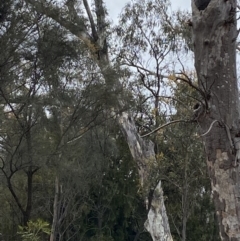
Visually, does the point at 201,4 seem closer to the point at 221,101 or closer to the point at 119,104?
the point at 221,101

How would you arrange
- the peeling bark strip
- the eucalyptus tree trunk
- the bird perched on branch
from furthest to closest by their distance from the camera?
the eucalyptus tree trunk < the bird perched on branch < the peeling bark strip

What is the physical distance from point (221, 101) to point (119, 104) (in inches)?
291

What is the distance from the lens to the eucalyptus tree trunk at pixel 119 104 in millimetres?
10969

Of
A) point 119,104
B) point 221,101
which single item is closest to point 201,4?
point 221,101

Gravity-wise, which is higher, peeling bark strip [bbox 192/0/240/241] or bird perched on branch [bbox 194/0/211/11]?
bird perched on branch [bbox 194/0/211/11]

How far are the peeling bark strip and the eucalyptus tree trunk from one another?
6.57 metres

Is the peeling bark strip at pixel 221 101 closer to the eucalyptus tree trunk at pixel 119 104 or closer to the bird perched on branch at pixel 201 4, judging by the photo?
the bird perched on branch at pixel 201 4

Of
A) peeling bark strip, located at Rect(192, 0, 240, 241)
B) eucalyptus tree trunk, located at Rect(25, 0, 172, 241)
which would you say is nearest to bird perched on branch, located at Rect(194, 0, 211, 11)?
peeling bark strip, located at Rect(192, 0, 240, 241)

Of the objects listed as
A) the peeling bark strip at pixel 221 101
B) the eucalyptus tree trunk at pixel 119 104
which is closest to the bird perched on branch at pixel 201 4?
the peeling bark strip at pixel 221 101

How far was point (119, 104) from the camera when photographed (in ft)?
37.5

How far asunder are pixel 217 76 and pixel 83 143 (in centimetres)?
923

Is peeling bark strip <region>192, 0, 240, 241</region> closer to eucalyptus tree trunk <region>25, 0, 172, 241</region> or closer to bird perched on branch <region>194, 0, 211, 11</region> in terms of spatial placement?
bird perched on branch <region>194, 0, 211, 11</region>

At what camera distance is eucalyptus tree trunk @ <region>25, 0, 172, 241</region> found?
1097 centimetres

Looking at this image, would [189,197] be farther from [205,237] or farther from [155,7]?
[205,237]
